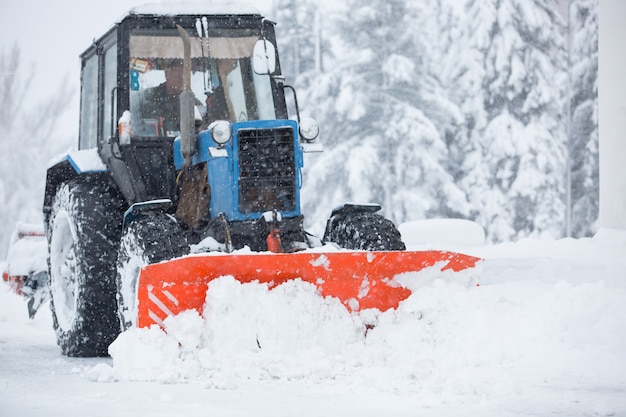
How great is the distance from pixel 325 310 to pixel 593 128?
23.0 meters

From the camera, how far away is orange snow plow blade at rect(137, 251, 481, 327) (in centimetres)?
503

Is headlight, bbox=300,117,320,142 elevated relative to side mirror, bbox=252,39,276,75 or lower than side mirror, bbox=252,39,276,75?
lower

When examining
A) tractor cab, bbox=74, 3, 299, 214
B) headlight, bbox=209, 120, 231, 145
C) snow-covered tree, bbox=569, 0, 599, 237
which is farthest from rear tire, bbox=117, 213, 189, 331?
snow-covered tree, bbox=569, 0, 599, 237

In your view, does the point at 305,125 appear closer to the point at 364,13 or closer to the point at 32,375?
the point at 32,375

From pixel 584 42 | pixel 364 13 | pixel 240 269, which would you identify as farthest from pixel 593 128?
pixel 240 269

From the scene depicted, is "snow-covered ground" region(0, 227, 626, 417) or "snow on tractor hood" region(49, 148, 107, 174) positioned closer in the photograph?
"snow-covered ground" region(0, 227, 626, 417)

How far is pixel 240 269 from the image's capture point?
5148 mm

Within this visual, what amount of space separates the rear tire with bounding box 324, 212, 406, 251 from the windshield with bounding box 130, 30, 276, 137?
3.58 feet

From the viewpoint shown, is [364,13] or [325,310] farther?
[364,13]

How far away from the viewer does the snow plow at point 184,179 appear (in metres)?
5.81

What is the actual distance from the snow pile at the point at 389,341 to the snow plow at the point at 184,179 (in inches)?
12.0

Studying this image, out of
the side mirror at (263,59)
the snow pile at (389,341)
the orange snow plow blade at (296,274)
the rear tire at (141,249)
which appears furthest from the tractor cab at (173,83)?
the snow pile at (389,341)

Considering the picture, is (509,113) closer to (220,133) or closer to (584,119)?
(584,119)

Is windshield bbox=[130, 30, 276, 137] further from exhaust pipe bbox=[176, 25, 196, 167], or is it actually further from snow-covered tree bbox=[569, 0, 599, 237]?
snow-covered tree bbox=[569, 0, 599, 237]
